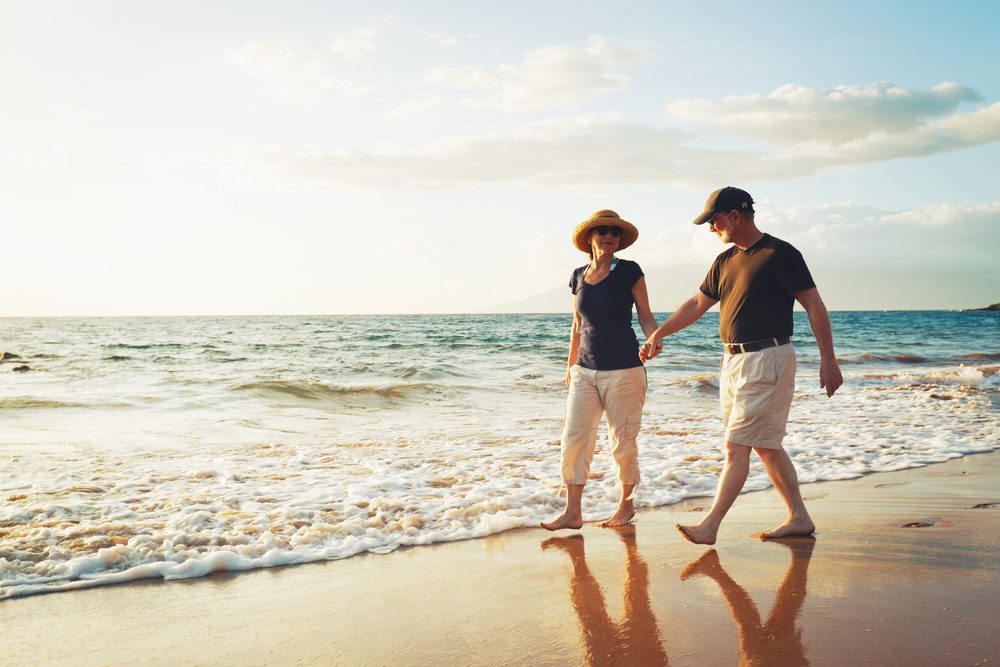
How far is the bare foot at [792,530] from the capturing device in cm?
427

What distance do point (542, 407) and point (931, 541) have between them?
27.9ft

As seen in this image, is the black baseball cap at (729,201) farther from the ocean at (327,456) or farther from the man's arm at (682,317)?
the ocean at (327,456)

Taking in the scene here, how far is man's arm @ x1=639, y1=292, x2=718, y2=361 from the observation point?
4.38m

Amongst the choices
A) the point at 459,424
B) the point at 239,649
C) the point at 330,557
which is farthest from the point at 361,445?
the point at 239,649

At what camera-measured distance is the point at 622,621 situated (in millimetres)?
3061

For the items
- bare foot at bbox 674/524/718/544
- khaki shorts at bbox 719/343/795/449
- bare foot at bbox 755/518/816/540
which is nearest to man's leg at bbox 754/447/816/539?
bare foot at bbox 755/518/816/540

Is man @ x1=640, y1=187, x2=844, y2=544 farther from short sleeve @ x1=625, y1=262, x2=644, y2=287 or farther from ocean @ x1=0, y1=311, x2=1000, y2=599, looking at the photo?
ocean @ x1=0, y1=311, x2=1000, y2=599

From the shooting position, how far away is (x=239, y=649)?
293 centimetres

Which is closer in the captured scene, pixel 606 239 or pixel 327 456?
pixel 606 239

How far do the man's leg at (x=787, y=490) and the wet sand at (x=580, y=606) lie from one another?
0.33ft

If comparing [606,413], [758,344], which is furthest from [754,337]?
[606,413]

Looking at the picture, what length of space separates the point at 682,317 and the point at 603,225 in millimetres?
773

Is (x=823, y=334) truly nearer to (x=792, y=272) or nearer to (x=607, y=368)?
(x=792, y=272)

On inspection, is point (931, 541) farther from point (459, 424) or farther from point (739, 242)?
point (459, 424)
